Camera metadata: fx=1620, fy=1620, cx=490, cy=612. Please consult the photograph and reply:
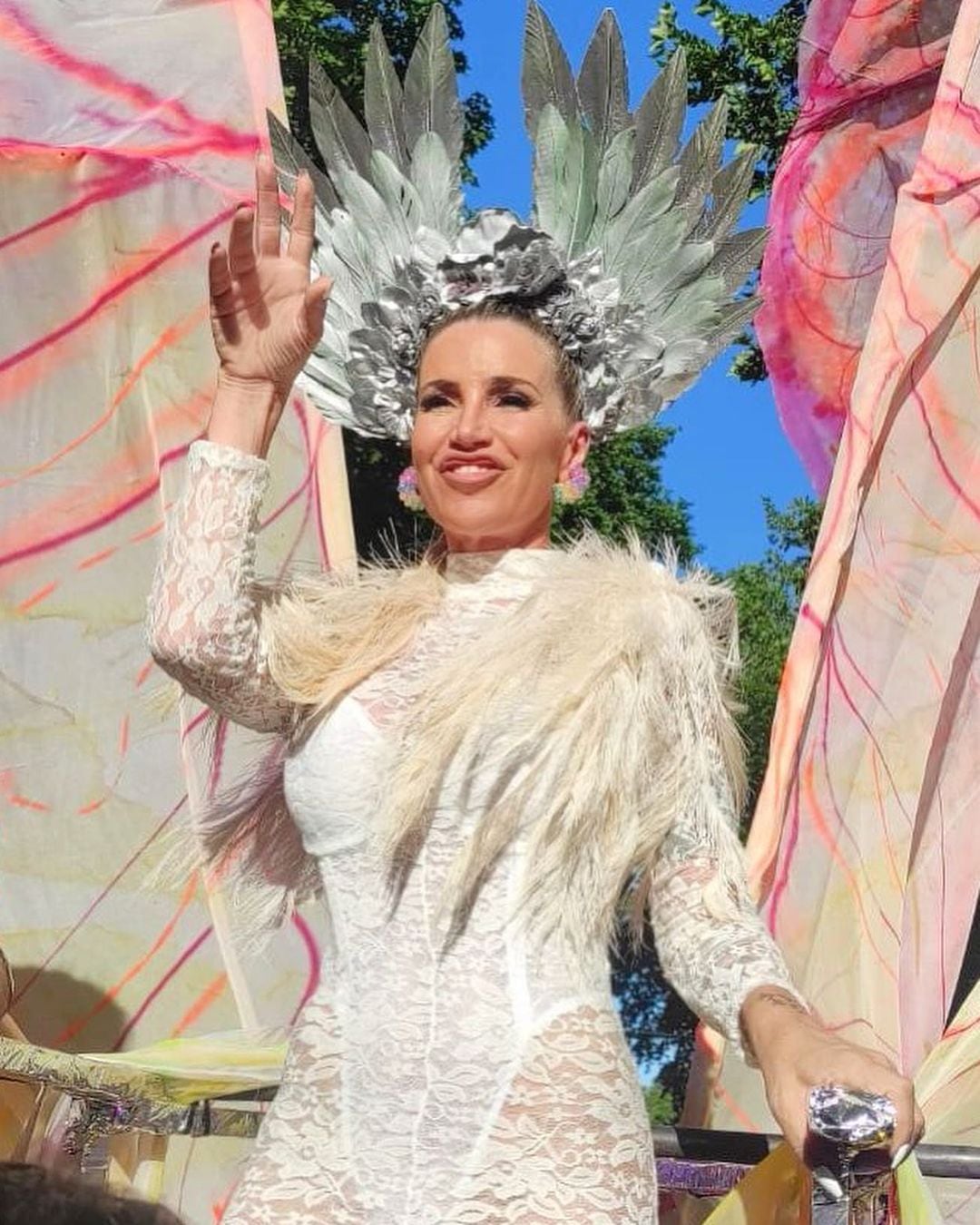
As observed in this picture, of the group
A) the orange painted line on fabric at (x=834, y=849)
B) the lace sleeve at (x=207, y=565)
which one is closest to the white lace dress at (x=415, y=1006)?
the lace sleeve at (x=207, y=565)

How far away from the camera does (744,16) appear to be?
8.09m

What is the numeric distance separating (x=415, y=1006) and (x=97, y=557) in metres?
1.68

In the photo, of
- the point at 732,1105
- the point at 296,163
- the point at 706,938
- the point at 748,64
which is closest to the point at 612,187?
the point at 296,163

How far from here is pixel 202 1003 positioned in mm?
2898

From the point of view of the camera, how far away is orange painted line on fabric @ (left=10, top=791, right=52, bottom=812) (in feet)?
9.35

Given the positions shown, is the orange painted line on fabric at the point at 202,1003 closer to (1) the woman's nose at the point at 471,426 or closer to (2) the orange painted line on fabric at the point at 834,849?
(2) the orange painted line on fabric at the point at 834,849

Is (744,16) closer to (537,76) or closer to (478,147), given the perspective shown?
(478,147)

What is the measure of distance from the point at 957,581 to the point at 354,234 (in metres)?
1.20

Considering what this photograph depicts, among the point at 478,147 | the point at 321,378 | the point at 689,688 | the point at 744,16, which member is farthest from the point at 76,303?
the point at 478,147

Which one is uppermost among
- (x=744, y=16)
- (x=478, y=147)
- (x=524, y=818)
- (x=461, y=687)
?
(x=478, y=147)

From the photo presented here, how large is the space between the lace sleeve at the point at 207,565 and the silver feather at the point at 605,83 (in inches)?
30.7

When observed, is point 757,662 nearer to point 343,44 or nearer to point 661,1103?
point 343,44

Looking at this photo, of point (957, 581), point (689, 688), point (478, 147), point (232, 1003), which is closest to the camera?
point (689, 688)

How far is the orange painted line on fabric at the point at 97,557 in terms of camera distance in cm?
296
